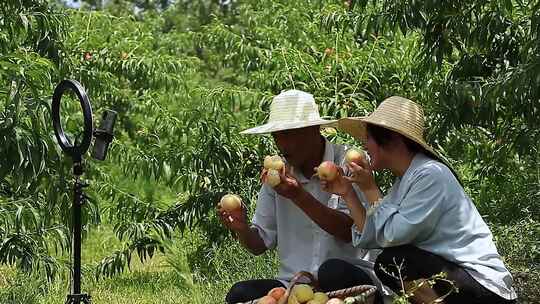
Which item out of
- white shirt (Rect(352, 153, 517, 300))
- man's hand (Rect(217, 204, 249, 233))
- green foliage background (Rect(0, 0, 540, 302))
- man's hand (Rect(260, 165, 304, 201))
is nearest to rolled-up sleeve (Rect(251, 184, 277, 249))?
man's hand (Rect(217, 204, 249, 233))

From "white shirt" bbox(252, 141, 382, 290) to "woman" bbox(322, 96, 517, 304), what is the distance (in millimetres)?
300

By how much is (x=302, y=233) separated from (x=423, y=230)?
1.93ft

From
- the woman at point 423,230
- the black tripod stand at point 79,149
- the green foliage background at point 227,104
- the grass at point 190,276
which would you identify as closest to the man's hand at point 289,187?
the woman at point 423,230

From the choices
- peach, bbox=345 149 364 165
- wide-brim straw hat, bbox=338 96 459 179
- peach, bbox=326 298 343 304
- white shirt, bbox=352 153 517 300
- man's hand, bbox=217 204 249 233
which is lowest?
peach, bbox=326 298 343 304

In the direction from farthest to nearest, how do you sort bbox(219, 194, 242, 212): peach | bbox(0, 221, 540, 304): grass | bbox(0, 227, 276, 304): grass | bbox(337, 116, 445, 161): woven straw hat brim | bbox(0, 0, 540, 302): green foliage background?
bbox(0, 227, 276, 304): grass
bbox(0, 221, 540, 304): grass
bbox(0, 0, 540, 302): green foliage background
bbox(219, 194, 242, 212): peach
bbox(337, 116, 445, 161): woven straw hat brim

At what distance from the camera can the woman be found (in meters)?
2.99

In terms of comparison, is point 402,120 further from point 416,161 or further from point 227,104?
point 227,104

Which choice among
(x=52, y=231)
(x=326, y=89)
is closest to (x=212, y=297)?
(x=52, y=231)

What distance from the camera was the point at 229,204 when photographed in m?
3.40

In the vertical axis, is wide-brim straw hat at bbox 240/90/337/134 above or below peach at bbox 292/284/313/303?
above

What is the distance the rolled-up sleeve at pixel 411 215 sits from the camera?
2973 mm

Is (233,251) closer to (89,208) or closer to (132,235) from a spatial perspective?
(132,235)

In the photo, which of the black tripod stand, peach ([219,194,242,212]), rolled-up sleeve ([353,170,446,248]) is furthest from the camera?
peach ([219,194,242,212])

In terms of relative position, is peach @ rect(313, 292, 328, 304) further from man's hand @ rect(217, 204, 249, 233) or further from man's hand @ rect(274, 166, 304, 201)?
man's hand @ rect(217, 204, 249, 233)
